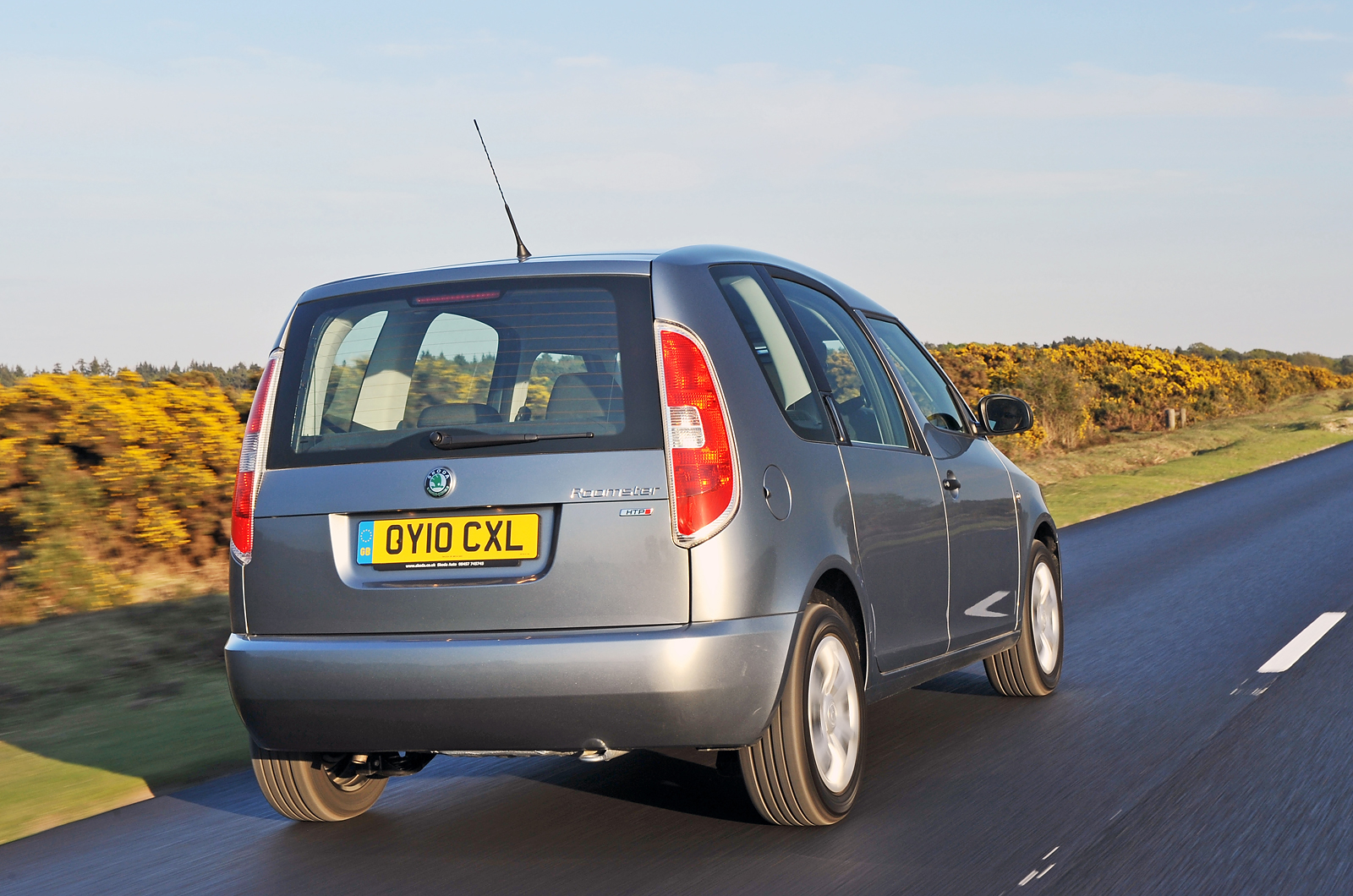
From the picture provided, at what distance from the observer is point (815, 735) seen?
15.6ft

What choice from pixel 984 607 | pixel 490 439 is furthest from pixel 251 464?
pixel 984 607

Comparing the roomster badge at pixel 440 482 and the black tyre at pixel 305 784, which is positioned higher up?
the roomster badge at pixel 440 482

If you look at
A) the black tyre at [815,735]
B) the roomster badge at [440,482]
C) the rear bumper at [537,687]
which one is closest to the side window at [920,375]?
the black tyre at [815,735]

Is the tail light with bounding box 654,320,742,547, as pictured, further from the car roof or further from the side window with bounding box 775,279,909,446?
the side window with bounding box 775,279,909,446

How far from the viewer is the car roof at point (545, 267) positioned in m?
4.68

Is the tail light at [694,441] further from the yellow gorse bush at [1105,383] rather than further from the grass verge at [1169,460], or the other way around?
the yellow gorse bush at [1105,383]

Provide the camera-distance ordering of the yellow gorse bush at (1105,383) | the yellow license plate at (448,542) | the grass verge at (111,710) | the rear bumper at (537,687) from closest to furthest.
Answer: the rear bumper at (537,687) < the yellow license plate at (448,542) < the grass verge at (111,710) < the yellow gorse bush at (1105,383)

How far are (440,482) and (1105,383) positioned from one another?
148 ft

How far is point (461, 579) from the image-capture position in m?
4.37

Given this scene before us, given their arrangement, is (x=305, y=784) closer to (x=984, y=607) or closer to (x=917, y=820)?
(x=917, y=820)

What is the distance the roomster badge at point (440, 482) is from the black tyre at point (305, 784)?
46.2 inches

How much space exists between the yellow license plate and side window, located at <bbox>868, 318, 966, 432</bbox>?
7.75 ft

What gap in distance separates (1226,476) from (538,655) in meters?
22.1

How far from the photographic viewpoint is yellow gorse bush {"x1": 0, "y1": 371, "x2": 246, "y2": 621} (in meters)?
10.1
